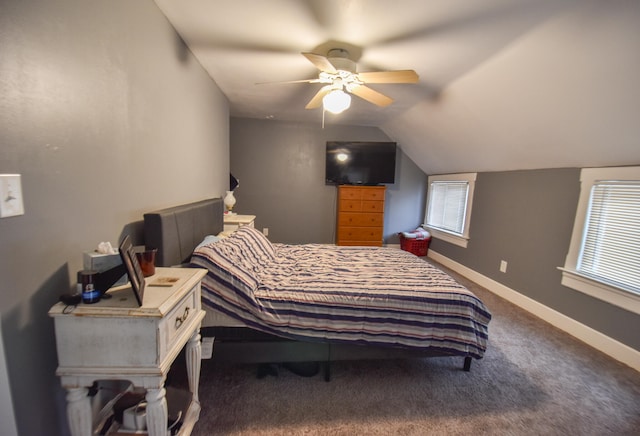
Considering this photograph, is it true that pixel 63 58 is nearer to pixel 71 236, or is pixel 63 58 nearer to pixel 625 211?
pixel 71 236

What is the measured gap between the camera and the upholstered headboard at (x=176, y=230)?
4.84 ft

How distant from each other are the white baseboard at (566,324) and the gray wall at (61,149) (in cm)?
350

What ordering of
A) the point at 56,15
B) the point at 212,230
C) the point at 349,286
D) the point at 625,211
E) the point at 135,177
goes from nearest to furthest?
the point at 56,15
the point at 135,177
the point at 349,286
the point at 625,211
the point at 212,230

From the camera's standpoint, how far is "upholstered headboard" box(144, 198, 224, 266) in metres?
1.47

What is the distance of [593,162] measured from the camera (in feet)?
7.53

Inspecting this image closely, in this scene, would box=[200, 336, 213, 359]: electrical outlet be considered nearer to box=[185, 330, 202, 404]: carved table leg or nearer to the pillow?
box=[185, 330, 202, 404]: carved table leg

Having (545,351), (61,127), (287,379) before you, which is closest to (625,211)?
(545,351)

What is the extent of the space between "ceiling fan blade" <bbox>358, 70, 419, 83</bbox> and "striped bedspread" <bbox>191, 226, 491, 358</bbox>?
1.54 metres

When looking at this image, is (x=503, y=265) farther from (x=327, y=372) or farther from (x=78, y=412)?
(x=78, y=412)

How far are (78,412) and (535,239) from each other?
147 inches

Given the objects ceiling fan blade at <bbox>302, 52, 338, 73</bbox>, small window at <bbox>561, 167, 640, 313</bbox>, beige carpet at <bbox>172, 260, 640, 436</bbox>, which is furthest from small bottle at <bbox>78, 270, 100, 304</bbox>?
small window at <bbox>561, 167, 640, 313</bbox>

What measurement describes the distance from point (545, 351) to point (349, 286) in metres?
1.79

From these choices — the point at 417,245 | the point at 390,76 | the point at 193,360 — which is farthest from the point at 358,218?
the point at 193,360

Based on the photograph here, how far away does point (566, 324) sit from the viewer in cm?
246
